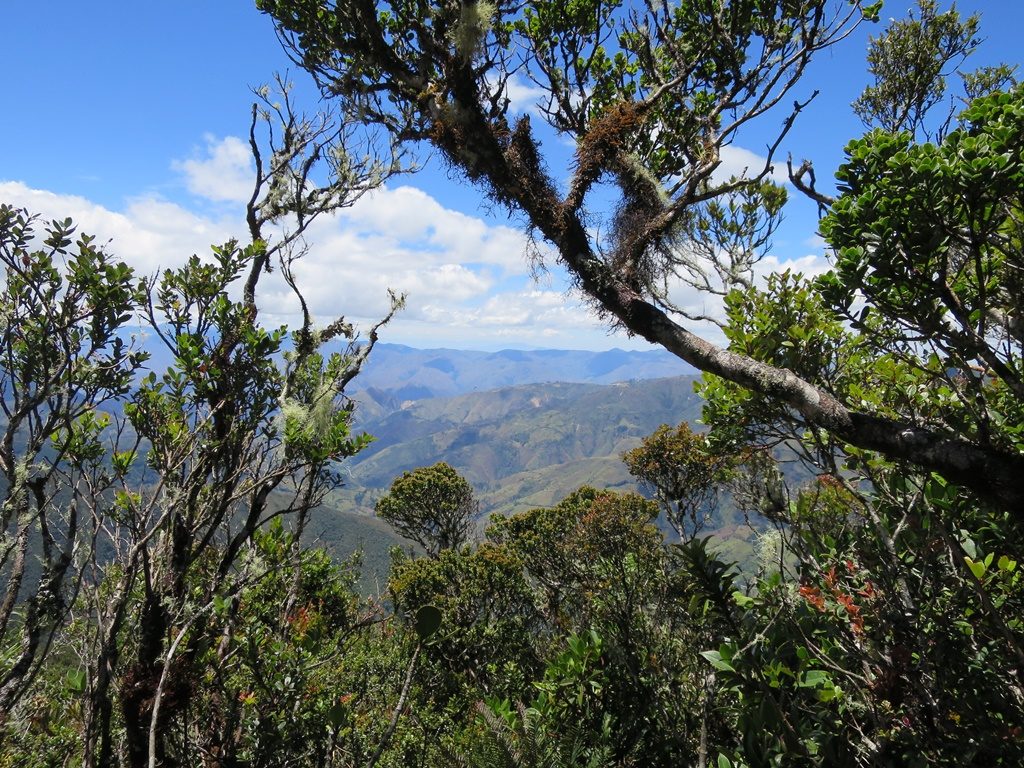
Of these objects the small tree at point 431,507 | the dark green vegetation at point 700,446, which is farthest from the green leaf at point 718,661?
the small tree at point 431,507

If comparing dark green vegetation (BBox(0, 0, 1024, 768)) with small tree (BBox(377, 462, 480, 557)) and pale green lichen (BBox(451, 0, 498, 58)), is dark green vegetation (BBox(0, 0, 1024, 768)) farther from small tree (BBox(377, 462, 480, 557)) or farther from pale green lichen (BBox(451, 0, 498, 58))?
→ small tree (BBox(377, 462, 480, 557))

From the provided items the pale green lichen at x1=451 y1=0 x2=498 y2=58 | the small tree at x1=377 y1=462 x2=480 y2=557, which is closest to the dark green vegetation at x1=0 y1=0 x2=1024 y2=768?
the pale green lichen at x1=451 y1=0 x2=498 y2=58

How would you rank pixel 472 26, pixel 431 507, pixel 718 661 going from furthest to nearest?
pixel 431 507
pixel 472 26
pixel 718 661

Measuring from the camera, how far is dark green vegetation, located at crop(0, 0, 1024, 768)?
9.86 feet

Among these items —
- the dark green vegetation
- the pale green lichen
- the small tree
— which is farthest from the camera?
the small tree

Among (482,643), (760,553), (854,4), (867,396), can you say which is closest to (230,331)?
(867,396)

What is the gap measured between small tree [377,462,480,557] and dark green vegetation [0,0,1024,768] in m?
15.4

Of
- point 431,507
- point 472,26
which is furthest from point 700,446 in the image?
point 431,507

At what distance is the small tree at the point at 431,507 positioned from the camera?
21.7m

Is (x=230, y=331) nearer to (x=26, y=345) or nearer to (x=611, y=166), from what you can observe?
(x=26, y=345)

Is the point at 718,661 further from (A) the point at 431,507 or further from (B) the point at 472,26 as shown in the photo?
(A) the point at 431,507

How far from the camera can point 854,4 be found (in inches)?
185

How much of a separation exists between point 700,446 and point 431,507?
17.8 meters

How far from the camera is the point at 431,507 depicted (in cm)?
2183
